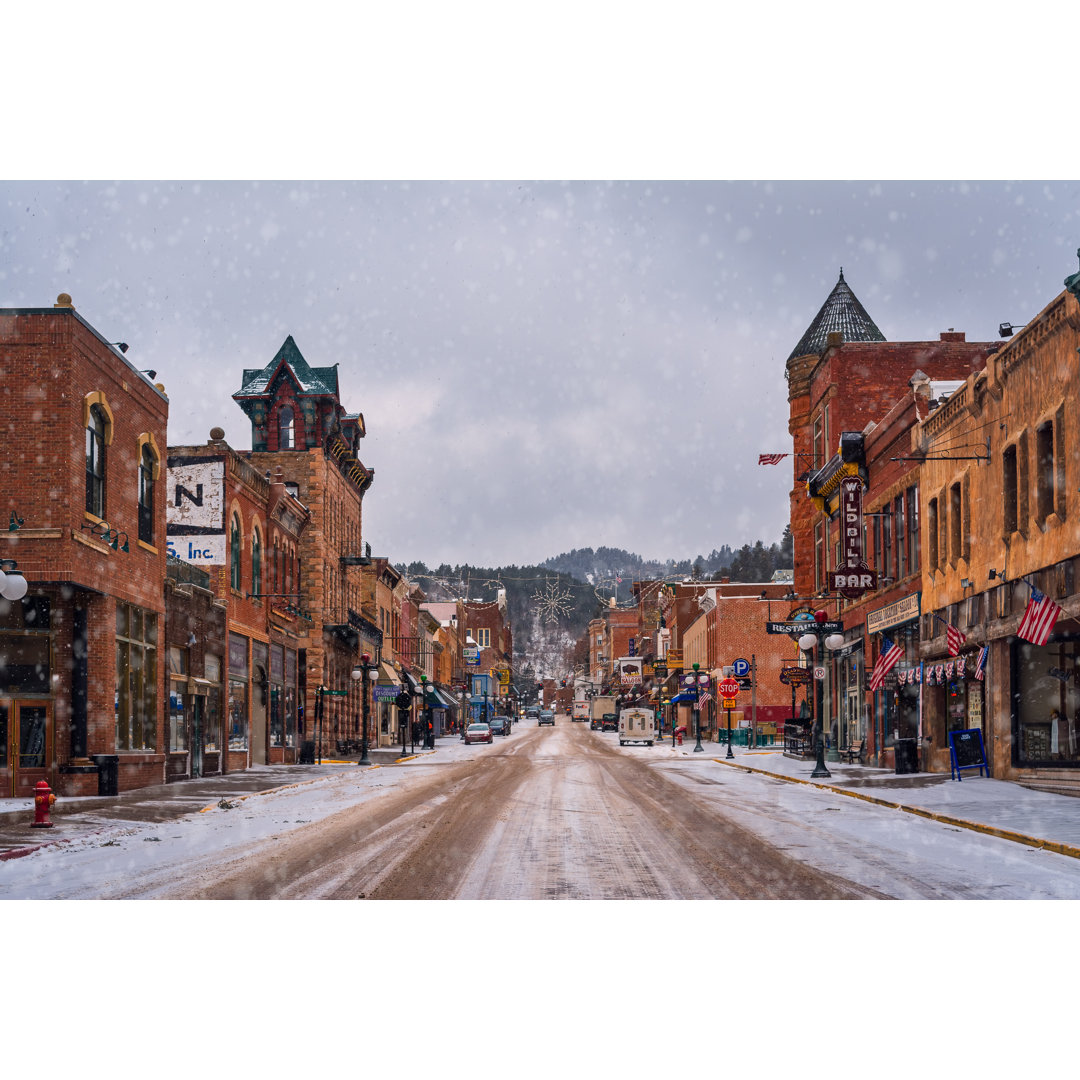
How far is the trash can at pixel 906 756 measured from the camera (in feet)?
98.9

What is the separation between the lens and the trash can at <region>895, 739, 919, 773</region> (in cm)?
3016

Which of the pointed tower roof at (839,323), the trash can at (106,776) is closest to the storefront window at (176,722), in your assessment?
the trash can at (106,776)

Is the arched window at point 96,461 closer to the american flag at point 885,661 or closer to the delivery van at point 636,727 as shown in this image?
the american flag at point 885,661

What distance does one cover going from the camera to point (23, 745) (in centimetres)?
2392

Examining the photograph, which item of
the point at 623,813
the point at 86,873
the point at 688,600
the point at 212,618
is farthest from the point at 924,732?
the point at 688,600

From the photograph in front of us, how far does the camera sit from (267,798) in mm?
25031

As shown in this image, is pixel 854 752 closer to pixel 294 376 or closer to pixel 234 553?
pixel 234 553

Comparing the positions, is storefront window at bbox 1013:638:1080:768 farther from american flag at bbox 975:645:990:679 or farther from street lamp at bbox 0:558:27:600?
street lamp at bbox 0:558:27:600

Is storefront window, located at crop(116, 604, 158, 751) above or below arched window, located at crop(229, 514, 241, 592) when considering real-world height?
below

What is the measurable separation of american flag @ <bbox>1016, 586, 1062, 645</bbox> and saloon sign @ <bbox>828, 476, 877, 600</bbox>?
12.9 meters

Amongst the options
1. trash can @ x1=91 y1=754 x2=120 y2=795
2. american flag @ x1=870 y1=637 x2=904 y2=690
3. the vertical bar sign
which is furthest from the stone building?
trash can @ x1=91 y1=754 x2=120 y2=795

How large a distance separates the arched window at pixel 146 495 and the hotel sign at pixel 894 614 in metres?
19.5

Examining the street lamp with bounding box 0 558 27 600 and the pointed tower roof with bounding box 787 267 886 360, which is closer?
the street lamp with bounding box 0 558 27 600

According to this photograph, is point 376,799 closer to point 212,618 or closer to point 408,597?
point 212,618
